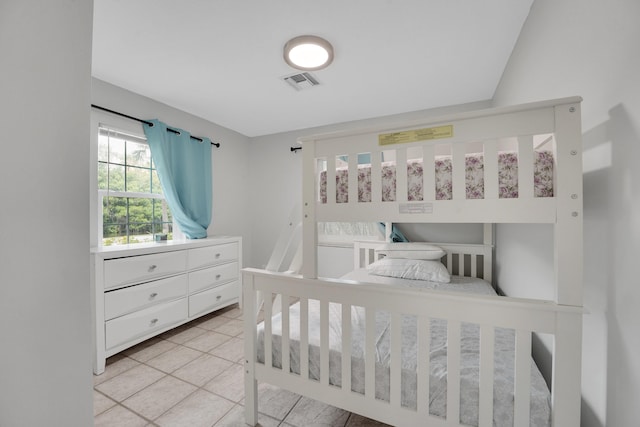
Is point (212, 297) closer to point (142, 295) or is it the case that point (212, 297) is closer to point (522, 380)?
point (142, 295)

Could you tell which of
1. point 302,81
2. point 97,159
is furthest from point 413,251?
point 97,159

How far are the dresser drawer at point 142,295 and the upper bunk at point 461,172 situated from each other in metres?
1.83

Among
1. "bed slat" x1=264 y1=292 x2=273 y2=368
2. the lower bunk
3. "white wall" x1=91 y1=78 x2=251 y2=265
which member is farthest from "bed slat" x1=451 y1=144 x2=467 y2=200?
"white wall" x1=91 y1=78 x2=251 y2=265

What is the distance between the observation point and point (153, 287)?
2301 mm

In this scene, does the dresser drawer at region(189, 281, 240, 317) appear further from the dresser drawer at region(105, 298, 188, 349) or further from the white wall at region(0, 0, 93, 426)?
the white wall at region(0, 0, 93, 426)

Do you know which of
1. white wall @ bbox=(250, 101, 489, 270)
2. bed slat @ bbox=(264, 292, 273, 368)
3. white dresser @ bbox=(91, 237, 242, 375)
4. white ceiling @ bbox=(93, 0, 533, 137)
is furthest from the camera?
white wall @ bbox=(250, 101, 489, 270)

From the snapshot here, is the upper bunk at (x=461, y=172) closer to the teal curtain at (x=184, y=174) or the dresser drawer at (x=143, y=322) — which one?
the dresser drawer at (x=143, y=322)

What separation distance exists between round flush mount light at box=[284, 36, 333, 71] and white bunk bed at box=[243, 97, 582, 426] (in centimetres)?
95

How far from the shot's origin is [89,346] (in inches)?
24.2

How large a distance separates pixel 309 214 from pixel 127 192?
2.37 m

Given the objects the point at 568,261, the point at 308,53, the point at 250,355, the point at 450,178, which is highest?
the point at 308,53

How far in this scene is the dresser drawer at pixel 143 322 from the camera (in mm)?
2004

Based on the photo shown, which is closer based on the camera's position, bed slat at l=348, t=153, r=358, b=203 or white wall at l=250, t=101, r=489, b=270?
bed slat at l=348, t=153, r=358, b=203

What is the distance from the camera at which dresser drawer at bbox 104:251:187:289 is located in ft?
6.60
